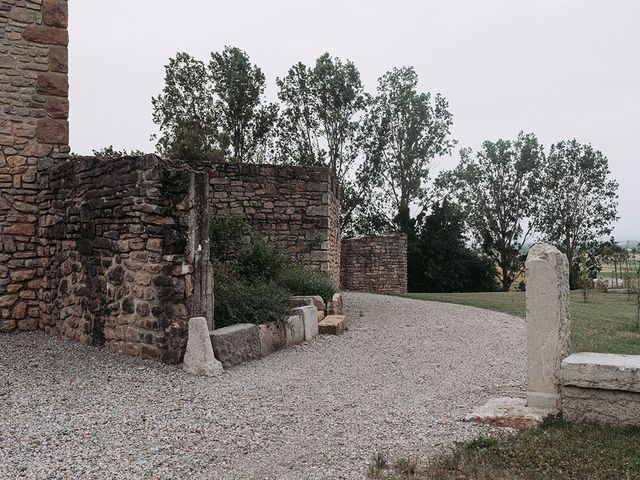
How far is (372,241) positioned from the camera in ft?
72.5

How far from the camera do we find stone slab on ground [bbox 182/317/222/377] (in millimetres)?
5727

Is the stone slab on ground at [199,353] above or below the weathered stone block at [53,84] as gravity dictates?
below

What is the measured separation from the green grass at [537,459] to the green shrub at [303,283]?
6.14m

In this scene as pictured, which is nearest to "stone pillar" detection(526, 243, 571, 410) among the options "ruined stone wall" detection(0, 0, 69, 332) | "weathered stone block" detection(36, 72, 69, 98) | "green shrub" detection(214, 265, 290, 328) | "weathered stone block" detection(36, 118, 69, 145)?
"green shrub" detection(214, 265, 290, 328)

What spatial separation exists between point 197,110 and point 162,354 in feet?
69.7

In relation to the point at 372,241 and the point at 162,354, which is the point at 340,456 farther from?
the point at 372,241

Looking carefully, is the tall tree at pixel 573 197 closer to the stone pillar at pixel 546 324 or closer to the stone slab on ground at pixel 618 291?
the stone slab on ground at pixel 618 291

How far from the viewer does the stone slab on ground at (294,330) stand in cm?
760

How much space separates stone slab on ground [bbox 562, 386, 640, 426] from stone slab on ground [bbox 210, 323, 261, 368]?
351 centimetres

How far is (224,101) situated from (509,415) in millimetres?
23812

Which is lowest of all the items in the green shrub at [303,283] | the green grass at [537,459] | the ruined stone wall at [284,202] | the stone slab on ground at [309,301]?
the green grass at [537,459]

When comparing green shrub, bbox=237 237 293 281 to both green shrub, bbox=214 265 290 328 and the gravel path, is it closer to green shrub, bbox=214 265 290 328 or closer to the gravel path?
green shrub, bbox=214 265 290 328

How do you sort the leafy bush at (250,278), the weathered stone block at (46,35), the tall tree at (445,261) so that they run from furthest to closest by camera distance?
the tall tree at (445,261), the weathered stone block at (46,35), the leafy bush at (250,278)

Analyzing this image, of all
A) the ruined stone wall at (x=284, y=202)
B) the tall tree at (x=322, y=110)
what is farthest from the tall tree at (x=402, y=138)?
the ruined stone wall at (x=284, y=202)
